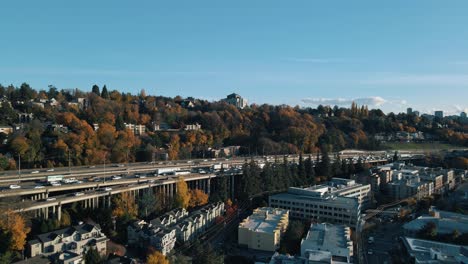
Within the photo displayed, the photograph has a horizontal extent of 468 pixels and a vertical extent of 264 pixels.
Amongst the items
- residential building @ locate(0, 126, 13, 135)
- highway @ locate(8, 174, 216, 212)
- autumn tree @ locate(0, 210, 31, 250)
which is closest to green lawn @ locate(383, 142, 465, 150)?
highway @ locate(8, 174, 216, 212)

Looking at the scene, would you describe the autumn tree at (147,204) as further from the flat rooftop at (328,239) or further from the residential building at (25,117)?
the residential building at (25,117)

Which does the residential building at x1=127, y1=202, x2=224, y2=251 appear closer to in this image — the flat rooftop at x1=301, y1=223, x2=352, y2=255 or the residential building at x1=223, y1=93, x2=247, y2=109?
the flat rooftop at x1=301, y1=223, x2=352, y2=255

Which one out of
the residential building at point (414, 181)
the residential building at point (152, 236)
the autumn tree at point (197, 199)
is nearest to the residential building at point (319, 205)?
the autumn tree at point (197, 199)

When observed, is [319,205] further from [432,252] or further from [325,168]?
[325,168]

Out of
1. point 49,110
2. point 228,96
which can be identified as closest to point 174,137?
point 49,110

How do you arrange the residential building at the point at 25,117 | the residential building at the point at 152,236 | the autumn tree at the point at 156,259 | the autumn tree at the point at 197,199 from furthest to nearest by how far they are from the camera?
the residential building at the point at 25,117 → the autumn tree at the point at 197,199 → the residential building at the point at 152,236 → the autumn tree at the point at 156,259

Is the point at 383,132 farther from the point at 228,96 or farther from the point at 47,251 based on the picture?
the point at 47,251
